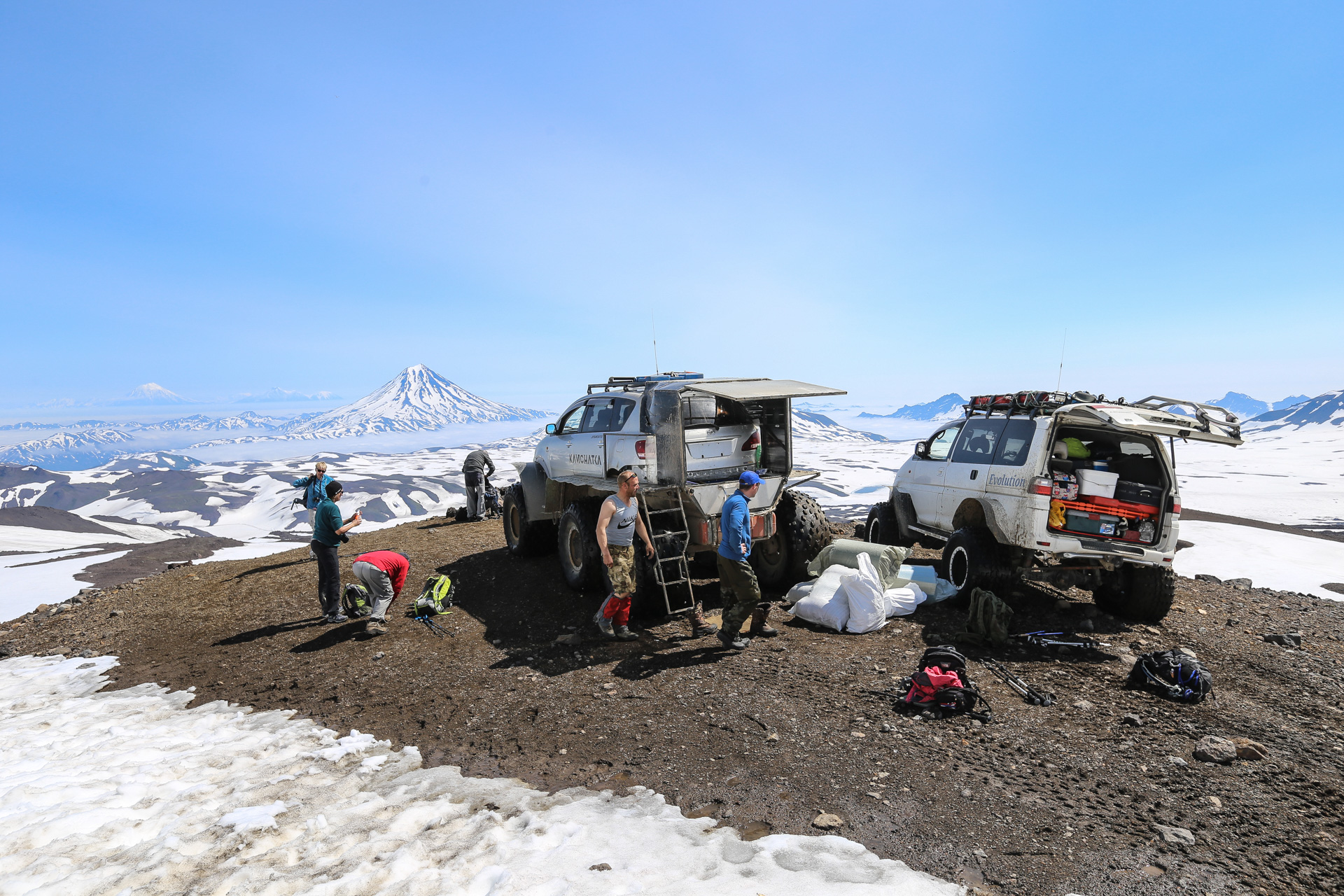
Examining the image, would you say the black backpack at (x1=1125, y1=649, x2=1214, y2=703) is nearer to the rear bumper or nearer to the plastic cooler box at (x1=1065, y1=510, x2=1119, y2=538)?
the rear bumper

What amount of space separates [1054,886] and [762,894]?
1.41m

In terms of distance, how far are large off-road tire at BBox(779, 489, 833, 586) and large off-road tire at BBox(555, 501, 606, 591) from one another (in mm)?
2336

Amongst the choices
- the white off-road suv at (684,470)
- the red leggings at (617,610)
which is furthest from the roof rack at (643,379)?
the red leggings at (617,610)

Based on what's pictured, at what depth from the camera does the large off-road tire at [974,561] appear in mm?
7355

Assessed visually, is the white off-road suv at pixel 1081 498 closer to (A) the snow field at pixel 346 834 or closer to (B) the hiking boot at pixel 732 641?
(B) the hiking boot at pixel 732 641

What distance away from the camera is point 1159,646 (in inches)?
265

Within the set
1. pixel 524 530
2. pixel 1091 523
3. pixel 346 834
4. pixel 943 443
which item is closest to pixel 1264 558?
pixel 943 443

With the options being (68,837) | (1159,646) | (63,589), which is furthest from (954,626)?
(63,589)

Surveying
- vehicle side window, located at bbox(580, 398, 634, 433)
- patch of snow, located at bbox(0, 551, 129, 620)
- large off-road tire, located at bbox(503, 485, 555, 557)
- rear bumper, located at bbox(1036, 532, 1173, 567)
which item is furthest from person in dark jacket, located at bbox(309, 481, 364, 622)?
patch of snow, located at bbox(0, 551, 129, 620)

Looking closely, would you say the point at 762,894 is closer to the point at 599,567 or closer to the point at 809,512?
the point at 599,567

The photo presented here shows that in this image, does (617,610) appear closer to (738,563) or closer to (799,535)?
(738,563)

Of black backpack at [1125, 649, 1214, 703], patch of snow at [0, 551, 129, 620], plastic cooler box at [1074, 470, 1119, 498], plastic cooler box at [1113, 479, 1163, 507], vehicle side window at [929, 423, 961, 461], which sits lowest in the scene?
patch of snow at [0, 551, 129, 620]

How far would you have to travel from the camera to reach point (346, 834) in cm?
372

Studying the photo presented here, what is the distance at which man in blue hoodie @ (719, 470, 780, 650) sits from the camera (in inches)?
253
